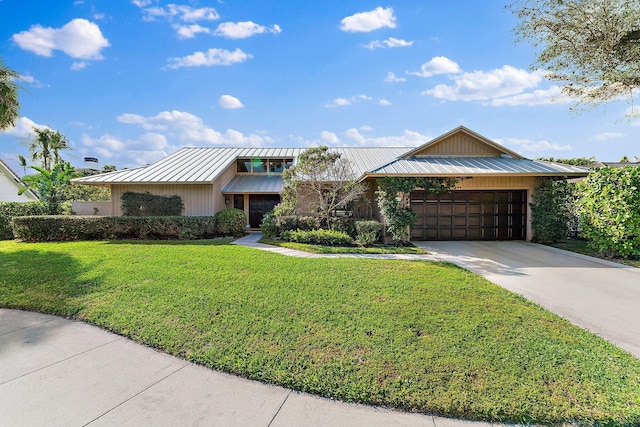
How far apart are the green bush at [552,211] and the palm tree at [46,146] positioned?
127ft

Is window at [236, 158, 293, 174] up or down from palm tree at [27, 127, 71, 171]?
down

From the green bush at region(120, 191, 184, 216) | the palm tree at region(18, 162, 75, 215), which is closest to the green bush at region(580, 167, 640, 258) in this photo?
the green bush at region(120, 191, 184, 216)

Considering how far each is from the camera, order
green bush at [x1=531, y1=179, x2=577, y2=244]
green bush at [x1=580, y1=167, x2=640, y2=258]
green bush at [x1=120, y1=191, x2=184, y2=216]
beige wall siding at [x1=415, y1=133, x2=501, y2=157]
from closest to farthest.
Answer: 1. green bush at [x1=580, y1=167, x2=640, y2=258]
2. green bush at [x1=531, y1=179, x2=577, y2=244]
3. beige wall siding at [x1=415, y1=133, x2=501, y2=157]
4. green bush at [x1=120, y1=191, x2=184, y2=216]

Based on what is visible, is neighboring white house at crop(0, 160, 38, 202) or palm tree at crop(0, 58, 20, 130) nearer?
palm tree at crop(0, 58, 20, 130)

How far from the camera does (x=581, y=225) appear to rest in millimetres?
10180

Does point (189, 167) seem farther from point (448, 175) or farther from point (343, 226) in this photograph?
point (448, 175)

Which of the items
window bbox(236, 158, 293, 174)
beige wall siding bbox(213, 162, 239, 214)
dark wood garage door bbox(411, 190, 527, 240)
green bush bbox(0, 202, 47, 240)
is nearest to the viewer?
dark wood garage door bbox(411, 190, 527, 240)

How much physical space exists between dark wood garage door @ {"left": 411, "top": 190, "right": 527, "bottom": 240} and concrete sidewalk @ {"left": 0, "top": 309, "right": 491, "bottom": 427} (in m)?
11.6

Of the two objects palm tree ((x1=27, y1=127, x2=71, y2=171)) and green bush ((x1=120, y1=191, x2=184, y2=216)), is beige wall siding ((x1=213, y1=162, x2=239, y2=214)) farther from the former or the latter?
palm tree ((x1=27, y1=127, x2=71, y2=171))

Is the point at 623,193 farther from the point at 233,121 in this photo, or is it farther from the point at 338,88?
the point at 233,121

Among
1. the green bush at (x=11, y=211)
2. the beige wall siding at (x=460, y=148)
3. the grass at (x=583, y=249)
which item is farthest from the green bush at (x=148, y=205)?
the grass at (x=583, y=249)

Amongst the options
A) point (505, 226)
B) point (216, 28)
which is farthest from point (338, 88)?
point (505, 226)

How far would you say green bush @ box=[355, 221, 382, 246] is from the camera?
1152 centimetres

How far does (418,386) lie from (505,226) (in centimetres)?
1308
